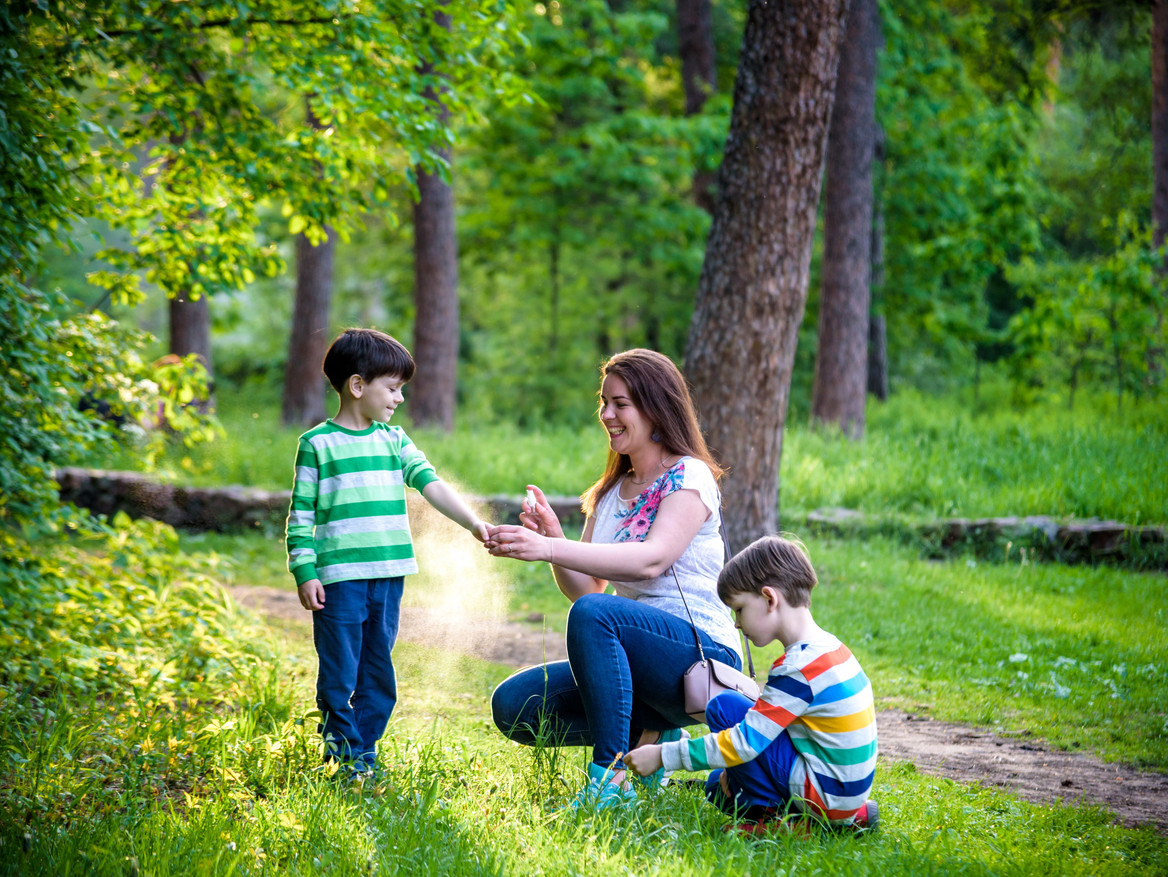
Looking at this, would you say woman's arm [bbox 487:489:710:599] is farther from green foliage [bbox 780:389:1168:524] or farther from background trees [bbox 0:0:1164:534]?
green foliage [bbox 780:389:1168:524]

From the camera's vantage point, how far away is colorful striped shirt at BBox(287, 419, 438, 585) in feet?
11.2

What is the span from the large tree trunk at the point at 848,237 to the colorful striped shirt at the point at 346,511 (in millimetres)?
8929

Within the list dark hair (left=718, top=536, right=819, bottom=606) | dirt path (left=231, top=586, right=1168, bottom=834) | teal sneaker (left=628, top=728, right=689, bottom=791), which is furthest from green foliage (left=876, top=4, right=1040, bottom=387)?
dark hair (left=718, top=536, right=819, bottom=606)

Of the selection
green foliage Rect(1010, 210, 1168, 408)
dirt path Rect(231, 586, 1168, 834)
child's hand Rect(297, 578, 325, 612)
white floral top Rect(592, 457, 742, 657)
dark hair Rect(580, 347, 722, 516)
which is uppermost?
green foliage Rect(1010, 210, 1168, 408)

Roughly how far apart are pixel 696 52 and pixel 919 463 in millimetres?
9653

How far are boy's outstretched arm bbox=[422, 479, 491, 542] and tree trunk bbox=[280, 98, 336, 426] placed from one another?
36.4 feet

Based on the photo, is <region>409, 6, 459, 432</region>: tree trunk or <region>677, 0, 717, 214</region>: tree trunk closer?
<region>409, 6, 459, 432</region>: tree trunk

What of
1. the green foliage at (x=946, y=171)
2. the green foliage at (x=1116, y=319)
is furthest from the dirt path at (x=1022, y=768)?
the green foliage at (x=946, y=171)

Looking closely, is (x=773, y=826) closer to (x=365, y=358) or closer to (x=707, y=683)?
(x=707, y=683)

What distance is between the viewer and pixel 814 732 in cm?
285

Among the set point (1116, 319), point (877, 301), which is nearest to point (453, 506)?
point (1116, 319)

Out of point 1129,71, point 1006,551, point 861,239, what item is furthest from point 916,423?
point 1129,71

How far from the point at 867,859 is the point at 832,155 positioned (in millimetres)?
10598

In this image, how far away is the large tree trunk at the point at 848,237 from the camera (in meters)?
11.8
